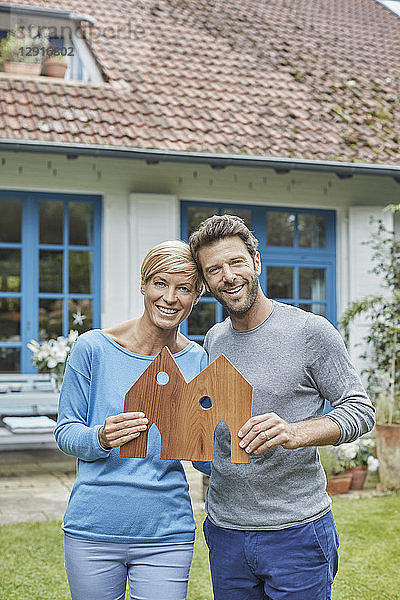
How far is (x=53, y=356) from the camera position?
7203 millimetres

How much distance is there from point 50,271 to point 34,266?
0.59ft

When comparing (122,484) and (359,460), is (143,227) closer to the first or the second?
(359,460)

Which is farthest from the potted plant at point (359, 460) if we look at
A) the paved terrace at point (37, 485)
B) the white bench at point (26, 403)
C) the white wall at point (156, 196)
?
the white bench at point (26, 403)

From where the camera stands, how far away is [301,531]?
2.18 meters

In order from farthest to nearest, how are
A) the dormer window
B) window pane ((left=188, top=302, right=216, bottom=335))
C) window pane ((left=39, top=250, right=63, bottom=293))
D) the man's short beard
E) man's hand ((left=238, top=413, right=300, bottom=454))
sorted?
1. the dormer window
2. window pane ((left=188, top=302, right=216, bottom=335))
3. window pane ((left=39, top=250, right=63, bottom=293))
4. the man's short beard
5. man's hand ((left=238, top=413, right=300, bottom=454))

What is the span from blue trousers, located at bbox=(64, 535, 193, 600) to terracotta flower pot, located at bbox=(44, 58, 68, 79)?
7.09 meters

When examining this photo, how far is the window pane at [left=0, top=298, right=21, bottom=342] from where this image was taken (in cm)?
767

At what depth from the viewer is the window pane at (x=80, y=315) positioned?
7.83 metres

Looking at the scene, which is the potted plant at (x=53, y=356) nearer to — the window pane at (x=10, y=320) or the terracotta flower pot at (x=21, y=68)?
the window pane at (x=10, y=320)

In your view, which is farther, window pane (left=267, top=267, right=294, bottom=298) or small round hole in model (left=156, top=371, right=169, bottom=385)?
window pane (left=267, top=267, right=294, bottom=298)

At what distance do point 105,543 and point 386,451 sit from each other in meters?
4.60

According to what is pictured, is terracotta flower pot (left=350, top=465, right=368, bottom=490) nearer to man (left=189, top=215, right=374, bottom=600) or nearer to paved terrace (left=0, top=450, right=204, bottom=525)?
paved terrace (left=0, top=450, right=204, bottom=525)

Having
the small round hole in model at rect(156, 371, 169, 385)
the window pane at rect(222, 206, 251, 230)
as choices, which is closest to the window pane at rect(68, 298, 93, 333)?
the window pane at rect(222, 206, 251, 230)

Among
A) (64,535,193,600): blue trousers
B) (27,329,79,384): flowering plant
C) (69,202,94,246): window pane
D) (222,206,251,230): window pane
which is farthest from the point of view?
(222,206,251,230): window pane
